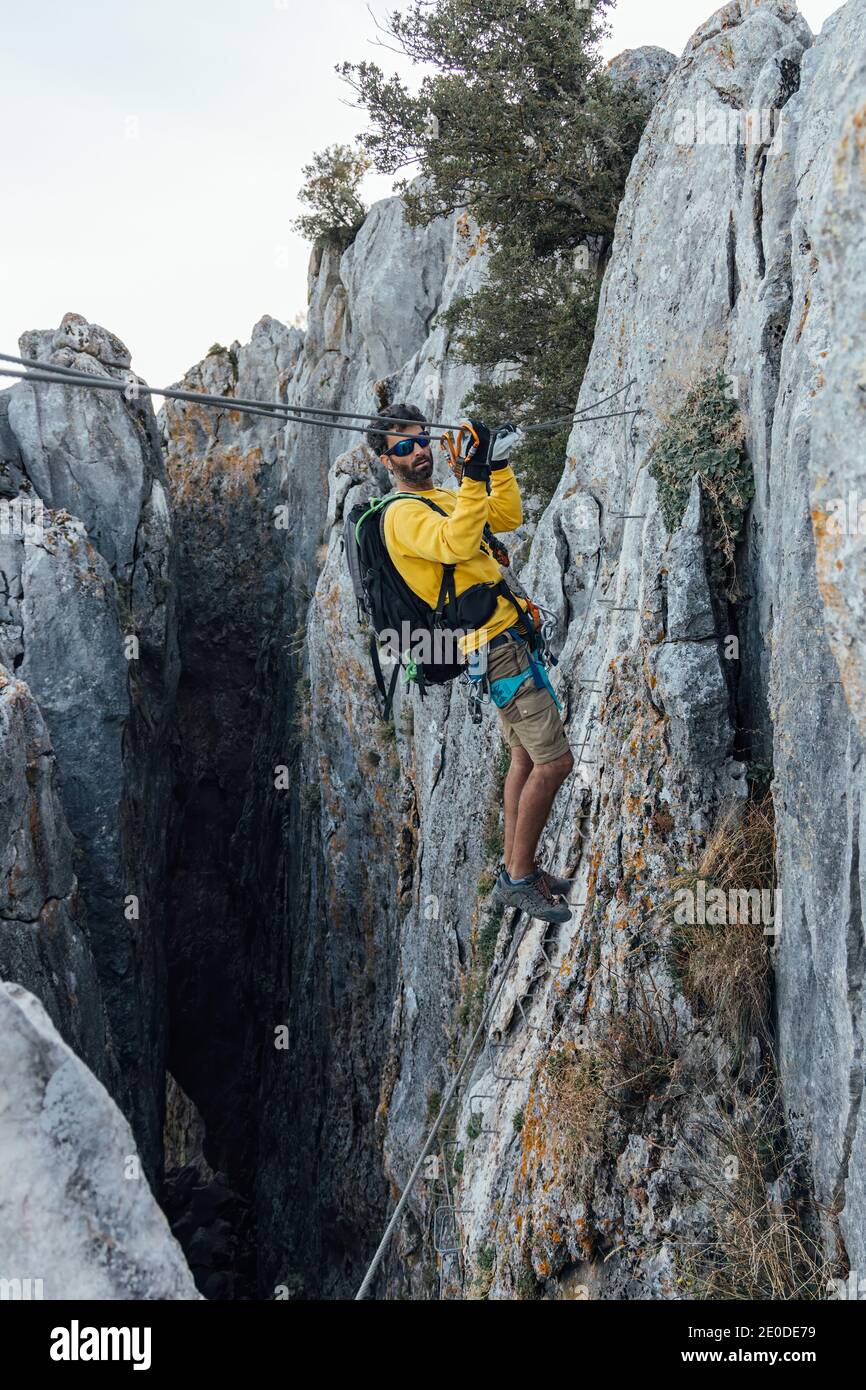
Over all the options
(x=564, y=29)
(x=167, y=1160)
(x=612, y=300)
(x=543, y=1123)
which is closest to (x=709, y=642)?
(x=543, y=1123)

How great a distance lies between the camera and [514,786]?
759 centimetres

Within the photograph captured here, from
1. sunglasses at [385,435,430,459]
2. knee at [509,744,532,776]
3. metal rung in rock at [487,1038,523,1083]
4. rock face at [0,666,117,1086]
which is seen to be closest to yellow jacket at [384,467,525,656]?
sunglasses at [385,435,430,459]

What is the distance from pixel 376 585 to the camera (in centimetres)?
681

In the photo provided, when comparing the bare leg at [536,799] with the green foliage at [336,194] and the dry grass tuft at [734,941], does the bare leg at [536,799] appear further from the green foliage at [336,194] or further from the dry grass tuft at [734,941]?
the green foliage at [336,194]

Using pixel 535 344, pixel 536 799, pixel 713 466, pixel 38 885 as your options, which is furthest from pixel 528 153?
pixel 38 885

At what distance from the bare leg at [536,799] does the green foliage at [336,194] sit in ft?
91.9

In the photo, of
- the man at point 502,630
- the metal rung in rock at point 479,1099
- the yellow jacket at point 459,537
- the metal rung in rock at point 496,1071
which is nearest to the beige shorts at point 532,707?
the man at point 502,630

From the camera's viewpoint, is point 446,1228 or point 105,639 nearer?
point 446,1228

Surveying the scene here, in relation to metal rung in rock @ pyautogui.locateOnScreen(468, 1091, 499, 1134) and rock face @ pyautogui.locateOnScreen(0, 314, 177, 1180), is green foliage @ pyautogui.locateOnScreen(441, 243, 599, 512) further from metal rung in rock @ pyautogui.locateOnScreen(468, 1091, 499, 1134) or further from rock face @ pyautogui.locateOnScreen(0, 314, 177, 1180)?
rock face @ pyautogui.locateOnScreen(0, 314, 177, 1180)

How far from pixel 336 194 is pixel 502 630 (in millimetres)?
28352

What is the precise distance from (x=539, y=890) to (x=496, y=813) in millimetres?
3897

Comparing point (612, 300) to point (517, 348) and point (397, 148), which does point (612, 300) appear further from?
point (397, 148)

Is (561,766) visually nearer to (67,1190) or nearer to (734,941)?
(734,941)

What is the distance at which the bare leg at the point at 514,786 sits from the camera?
7.54 metres
